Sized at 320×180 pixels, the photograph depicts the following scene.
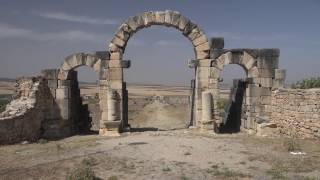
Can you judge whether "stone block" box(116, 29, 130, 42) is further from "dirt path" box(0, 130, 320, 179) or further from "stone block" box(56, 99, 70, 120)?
"dirt path" box(0, 130, 320, 179)

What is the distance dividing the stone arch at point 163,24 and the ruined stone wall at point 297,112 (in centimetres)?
352

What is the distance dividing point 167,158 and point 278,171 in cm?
312

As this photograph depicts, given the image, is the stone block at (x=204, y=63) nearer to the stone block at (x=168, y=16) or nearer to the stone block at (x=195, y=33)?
the stone block at (x=195, y=33)

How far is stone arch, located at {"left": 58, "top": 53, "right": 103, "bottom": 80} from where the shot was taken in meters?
18.9

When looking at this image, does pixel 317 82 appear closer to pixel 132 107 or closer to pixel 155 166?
pixel 155 166

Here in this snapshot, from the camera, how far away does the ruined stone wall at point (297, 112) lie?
591 inches

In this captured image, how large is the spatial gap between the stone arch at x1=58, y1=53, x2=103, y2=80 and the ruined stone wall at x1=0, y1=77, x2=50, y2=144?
0.96 metres

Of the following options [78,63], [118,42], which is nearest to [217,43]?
[118,42]

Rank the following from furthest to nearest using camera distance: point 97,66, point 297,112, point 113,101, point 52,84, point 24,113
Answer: point 52,84, point 97,66, point 113,101, point 24,113, point 297,112

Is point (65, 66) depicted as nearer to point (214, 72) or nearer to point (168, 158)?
point (214, 72)

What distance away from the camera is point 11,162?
12188mm

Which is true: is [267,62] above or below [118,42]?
below

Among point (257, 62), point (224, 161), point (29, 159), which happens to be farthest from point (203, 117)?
point (29, 159)

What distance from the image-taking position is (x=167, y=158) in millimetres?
12211
